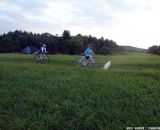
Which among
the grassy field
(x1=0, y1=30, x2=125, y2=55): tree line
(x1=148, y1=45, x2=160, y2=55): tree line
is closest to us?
the grassy field

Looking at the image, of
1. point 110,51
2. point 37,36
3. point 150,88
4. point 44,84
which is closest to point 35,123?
point 44,84

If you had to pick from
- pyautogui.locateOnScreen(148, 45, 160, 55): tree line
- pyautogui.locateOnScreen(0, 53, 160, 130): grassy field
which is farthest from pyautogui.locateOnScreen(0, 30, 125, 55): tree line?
pyautogui.locateOnScreen(0, 53, 160, 130): grassy field

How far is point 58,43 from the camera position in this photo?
9138 cm

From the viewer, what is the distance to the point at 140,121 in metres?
10.2

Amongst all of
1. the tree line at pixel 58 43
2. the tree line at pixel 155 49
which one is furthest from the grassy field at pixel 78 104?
the tree line at pixel 58 43

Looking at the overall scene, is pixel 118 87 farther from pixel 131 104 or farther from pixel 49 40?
pixel 49 40

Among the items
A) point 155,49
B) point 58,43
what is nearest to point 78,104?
point 155,49

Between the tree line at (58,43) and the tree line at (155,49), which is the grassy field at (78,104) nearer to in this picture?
the tree line at (155,49)

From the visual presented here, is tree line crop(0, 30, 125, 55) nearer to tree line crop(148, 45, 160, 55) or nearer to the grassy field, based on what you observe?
tree line crop(148, 45, 160, 55)

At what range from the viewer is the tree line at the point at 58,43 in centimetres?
8869

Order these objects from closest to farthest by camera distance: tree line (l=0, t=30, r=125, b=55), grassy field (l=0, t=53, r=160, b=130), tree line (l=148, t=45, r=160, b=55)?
1. grassy field (l=0, t=53, r=160, b=130)
2. tree line (l=148, t=45, r=160, b=55)
3. tree line (l=0, t=30, r=125, b=55)

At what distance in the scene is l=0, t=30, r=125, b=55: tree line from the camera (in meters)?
88.7

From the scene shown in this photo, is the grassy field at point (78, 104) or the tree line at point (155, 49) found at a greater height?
the tree line at point (155, 49)

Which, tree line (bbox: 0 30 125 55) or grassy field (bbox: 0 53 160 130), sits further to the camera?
tree line (bbox: 0 30 125 55)
